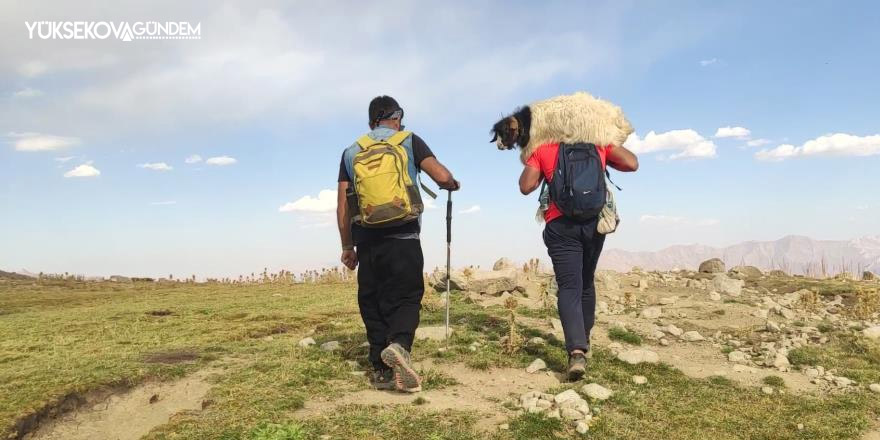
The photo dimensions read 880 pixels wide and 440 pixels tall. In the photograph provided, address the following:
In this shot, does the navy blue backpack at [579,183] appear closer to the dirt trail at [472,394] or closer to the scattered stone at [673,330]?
the dirt trail at [472,394]

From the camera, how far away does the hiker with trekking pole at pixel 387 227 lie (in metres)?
4.56

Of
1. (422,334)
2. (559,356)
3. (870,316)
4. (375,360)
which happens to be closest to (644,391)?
(559,356)

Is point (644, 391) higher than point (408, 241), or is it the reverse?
point (408, 241)

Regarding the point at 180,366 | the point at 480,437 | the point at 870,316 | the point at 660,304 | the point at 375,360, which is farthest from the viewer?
the point at 660,304

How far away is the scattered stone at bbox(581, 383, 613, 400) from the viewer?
173 inches

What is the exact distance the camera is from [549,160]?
4.97 meters

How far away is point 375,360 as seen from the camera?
5.04 metres

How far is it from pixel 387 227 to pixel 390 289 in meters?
0.54

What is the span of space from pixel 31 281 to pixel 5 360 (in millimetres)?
14552

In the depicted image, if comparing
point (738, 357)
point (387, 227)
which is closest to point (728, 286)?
point (738, 357)

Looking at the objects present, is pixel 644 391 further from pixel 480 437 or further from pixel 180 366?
pixel 180 366

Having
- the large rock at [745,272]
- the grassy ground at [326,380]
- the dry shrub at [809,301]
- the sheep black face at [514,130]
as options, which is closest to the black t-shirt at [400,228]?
the sheep black face at [514,130]

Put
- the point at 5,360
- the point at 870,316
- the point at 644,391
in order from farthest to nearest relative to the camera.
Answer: the point at 870,316 < the point at 5,360 < the point at 644,391

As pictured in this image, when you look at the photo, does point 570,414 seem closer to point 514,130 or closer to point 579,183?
point 579,183
